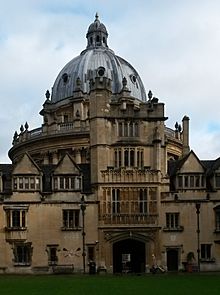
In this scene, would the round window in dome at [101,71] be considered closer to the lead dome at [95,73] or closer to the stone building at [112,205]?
the lead dome at [95,73]

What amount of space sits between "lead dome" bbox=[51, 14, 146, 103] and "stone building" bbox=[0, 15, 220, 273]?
3306 cm

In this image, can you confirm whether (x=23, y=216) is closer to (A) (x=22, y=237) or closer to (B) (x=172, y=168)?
(A) (x=22, y=237)

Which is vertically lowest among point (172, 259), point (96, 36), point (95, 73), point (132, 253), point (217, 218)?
point (172, 259)

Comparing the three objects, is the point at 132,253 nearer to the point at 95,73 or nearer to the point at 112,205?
the point at 112,205

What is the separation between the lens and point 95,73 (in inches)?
4114

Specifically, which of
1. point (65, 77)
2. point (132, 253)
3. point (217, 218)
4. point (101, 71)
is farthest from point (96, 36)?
point (217, 218)

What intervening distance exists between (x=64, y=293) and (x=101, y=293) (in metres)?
1.86

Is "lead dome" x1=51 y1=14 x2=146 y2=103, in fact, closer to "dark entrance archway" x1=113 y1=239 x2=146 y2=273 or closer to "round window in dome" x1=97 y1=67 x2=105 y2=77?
"round window in dome" x1=97 y1=67 x2=105 y2=77

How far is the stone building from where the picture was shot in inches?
2665

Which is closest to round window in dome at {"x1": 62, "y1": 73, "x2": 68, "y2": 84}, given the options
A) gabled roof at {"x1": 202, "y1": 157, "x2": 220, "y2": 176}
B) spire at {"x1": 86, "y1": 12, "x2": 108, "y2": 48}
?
spire at {"x1": 86, "y1": 12, "x2": 108, "y2": 48}

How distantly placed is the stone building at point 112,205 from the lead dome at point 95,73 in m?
33.1

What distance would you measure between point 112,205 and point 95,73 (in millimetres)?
39495

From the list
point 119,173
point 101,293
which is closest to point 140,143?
point 119,173

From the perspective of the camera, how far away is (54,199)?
225 feet
